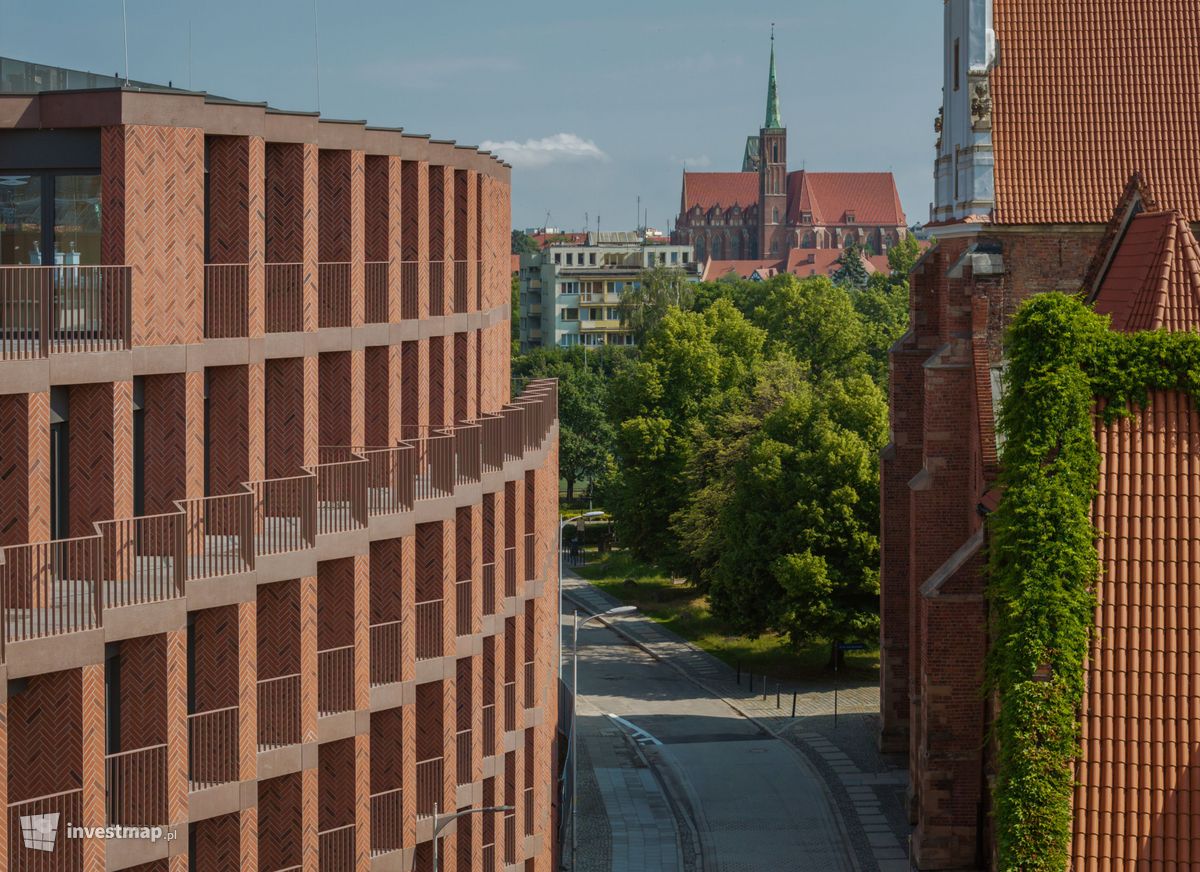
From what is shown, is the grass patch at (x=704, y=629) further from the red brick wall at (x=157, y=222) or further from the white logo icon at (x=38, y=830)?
the white logo icon at (x=38, y=830)

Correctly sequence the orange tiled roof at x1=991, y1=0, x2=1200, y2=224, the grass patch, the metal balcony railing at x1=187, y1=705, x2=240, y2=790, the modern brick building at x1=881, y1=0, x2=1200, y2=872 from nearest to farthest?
the metal balcony railing at x1=187, y1=705, x2=240, y2=790
the modern brick building at x1=881, y1=0, x2=1200, y2=872
the orange tiled roof at x1=991, y1=0, x2=1200, y2=224
the grass patch

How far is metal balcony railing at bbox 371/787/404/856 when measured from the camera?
28.9m

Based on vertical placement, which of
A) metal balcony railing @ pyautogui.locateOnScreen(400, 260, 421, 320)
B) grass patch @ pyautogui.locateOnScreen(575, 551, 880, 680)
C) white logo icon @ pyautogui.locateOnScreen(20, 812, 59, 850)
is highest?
metal balcony railing @ pyautogui.locateOnScreen(400, 260, 421, 320)

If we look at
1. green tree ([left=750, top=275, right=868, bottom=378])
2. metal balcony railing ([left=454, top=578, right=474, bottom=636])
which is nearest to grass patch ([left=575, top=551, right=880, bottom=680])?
green tree ([left=750, top=275, right=868, bottom=378])

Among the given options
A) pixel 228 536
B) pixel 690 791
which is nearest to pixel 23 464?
pixel 228 536

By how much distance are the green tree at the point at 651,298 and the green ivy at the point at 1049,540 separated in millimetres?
109881

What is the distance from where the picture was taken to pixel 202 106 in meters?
24.0

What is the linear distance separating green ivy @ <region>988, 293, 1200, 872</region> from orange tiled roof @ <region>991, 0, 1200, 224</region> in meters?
19.0

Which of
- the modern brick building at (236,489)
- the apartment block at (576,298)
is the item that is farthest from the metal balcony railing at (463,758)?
the apartment block at (576,298)

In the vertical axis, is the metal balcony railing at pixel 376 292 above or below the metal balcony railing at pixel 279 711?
above

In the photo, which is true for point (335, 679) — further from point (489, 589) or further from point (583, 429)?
point (583, 429)

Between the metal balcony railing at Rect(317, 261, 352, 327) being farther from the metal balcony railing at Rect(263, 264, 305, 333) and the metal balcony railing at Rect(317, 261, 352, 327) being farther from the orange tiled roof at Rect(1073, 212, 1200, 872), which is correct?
the orange tiled roof at Rect(1073, 212, 1200, 872)

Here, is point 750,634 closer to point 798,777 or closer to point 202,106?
point 798,777

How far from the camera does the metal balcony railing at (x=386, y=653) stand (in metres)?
29.0
